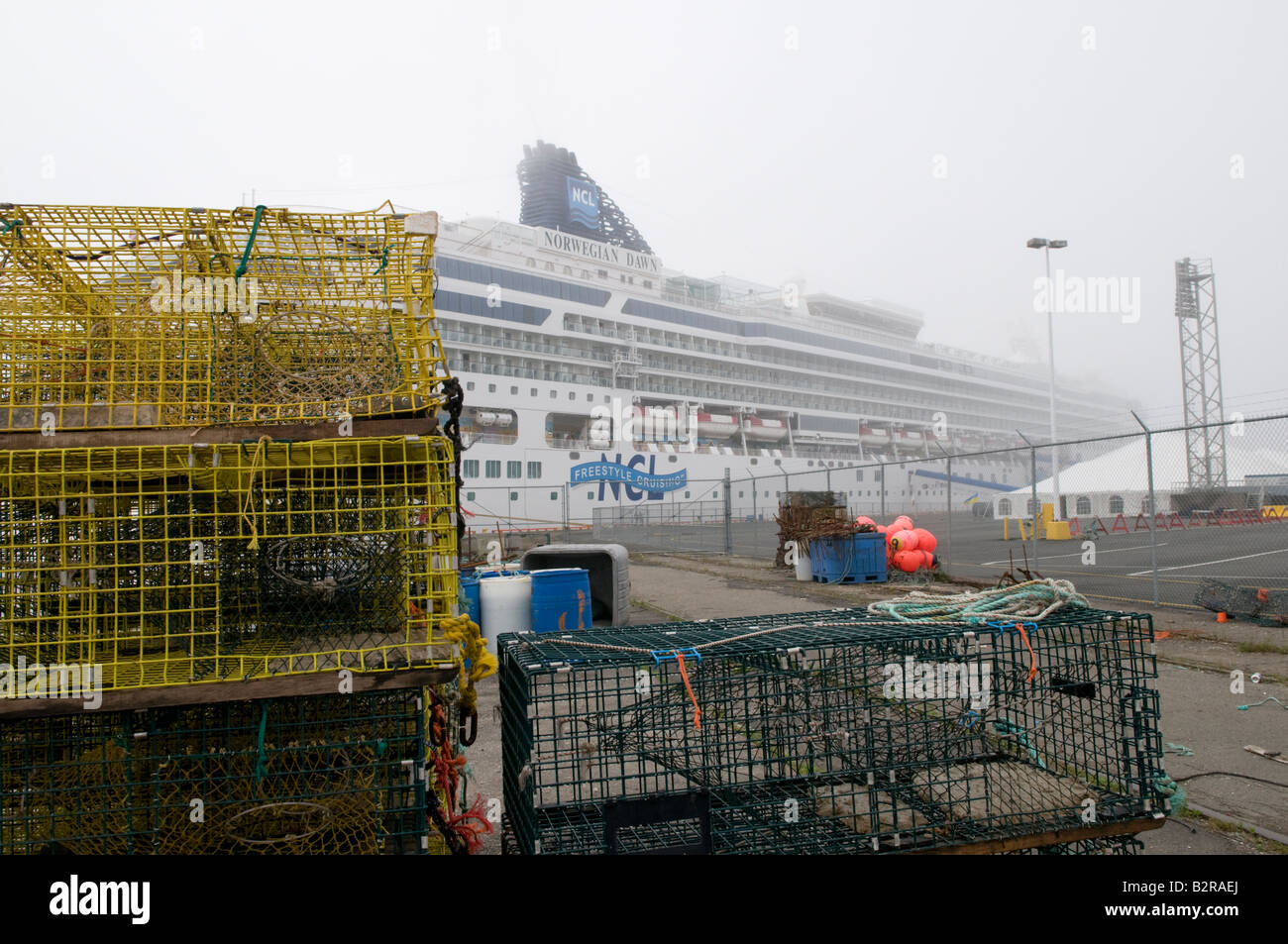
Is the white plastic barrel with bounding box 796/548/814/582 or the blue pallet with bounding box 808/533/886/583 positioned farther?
the white plastic barrel with bounding box 796/548/814/582

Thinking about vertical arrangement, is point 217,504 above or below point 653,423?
below

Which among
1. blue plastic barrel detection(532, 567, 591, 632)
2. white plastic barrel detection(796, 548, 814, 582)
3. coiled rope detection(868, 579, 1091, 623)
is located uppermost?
coiled rope detection(868, 579, 1091, 623)

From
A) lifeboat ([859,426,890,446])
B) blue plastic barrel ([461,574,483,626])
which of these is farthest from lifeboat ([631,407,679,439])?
blue plastic barrel ([461,574,483,626])

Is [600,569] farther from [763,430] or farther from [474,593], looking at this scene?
[763,430]

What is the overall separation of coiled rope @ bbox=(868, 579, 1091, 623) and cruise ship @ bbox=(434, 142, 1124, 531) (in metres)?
16.7

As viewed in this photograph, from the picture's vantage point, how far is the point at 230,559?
330 centimetres

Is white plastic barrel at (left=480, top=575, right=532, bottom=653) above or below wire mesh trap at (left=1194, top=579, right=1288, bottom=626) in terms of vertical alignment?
above

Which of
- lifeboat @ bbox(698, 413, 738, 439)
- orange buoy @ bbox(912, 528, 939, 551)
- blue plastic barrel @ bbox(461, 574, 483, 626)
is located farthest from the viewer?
lifeboat @ bbox(698, 413, 738, 439)

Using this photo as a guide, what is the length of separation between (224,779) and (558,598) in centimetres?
483

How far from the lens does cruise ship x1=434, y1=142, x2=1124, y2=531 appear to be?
32750mm

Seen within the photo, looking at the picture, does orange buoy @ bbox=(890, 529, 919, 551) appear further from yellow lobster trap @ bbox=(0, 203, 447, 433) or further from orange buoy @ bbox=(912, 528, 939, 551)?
yellow lobster trap @ bbox=(0, 203, 447, 433)

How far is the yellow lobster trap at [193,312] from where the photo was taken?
121 inches

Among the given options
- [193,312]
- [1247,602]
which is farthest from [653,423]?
[193,312]

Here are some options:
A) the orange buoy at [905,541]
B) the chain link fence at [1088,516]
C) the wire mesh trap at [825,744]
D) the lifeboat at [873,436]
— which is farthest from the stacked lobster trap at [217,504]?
the lifeboat at [873,436]
